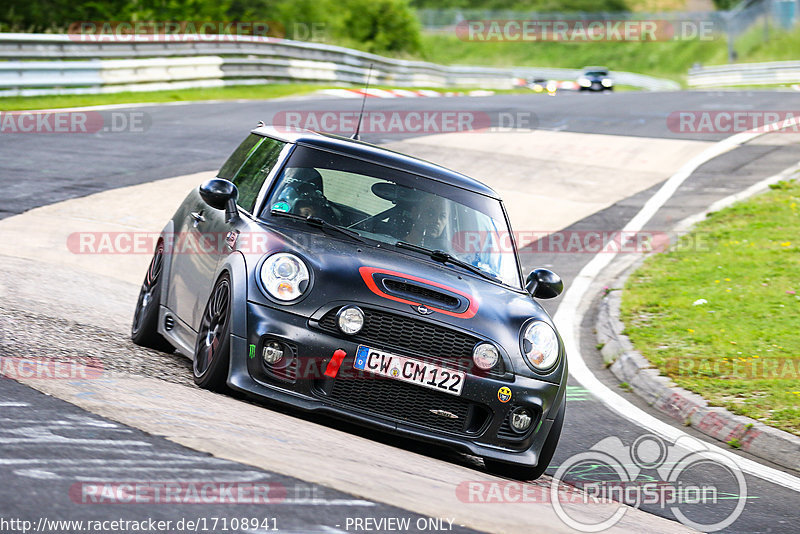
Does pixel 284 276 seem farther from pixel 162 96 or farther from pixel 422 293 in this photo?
pixel 162 96

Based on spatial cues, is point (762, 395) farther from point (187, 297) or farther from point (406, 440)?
point (187, 297)

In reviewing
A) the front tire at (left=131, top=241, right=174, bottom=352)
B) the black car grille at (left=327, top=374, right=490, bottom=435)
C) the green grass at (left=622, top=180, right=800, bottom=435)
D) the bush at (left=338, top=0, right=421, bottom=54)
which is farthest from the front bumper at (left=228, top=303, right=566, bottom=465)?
the bush at (left=338, top=0, right=421, bottom=54)

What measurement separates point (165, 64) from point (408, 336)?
810 inches

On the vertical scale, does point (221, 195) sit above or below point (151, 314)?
above

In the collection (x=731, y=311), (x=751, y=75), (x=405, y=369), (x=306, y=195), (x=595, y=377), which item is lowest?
(x=751, y=75)

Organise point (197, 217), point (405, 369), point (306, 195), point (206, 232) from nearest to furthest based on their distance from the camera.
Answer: point (405, 369), point (306, 195), point (206, 232), point (197, 217)

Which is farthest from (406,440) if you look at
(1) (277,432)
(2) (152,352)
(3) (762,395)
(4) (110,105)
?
(4) (110,105)

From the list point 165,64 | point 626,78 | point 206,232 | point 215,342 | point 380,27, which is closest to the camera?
point 215,342

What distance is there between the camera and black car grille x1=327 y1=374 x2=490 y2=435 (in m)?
5.36

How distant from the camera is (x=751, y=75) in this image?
149ft

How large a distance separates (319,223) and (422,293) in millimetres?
918

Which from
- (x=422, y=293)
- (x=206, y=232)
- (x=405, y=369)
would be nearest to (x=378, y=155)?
(x=206, y=232)

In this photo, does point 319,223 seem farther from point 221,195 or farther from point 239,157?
point 239,157

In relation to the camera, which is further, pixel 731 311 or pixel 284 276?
pixel 731 311
